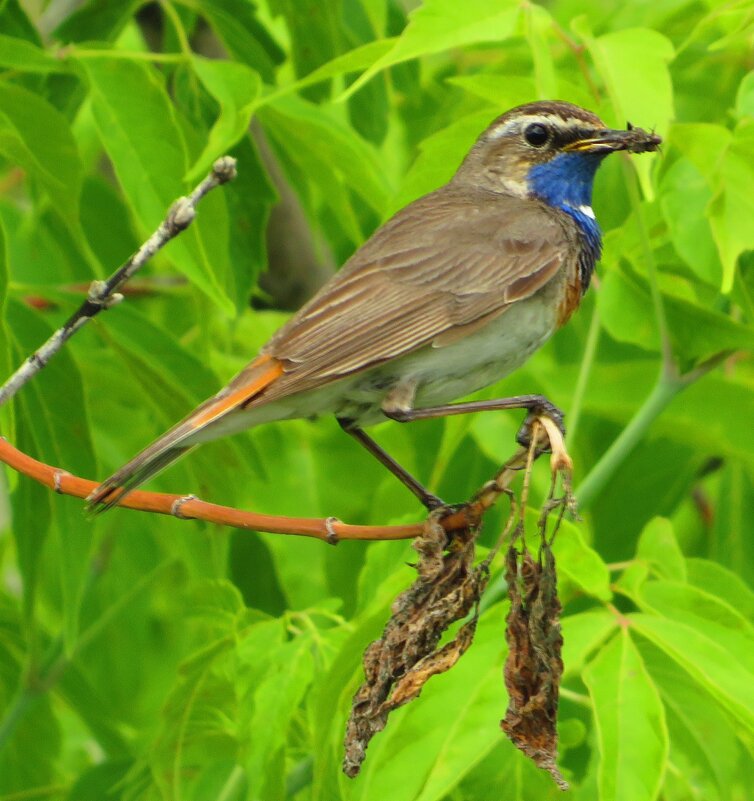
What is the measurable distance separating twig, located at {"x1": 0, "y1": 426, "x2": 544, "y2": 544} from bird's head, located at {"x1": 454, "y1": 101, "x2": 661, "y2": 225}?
167cm

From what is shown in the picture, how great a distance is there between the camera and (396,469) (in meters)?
4.27

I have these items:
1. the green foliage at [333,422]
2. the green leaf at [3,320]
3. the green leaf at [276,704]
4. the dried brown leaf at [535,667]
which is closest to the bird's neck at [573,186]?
the green foliage at [333,422]

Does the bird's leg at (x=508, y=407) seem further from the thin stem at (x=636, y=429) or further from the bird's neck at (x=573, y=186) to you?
the bird's neck at (x=573, y=186)

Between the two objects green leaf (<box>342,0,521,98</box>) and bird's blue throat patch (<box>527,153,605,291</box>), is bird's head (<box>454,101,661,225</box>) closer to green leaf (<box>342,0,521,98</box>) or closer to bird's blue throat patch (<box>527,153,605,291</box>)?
bird's blue throat patch (<box>527,153,605,291</box>)

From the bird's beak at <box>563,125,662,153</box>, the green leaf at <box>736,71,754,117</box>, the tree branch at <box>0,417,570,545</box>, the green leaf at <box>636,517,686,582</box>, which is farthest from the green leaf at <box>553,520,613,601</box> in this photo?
the green leaf at <box>736,71,754,117</box>

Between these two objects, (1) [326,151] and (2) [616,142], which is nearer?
(2) [616,142]

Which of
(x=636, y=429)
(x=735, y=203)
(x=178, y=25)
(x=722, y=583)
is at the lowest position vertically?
(x=722, y=583)

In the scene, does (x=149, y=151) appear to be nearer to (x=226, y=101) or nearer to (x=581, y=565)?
(x=226, y=101)

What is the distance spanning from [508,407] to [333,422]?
2.09 metres

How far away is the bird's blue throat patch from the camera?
486 centimetres

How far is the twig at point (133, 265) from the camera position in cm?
288

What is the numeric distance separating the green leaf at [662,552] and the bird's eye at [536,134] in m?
1.46

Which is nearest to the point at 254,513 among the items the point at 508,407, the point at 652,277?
the point at 508,407

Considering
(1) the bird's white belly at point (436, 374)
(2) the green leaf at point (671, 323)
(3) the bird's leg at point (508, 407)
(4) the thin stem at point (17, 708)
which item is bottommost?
(4) the thin stem at point (17, 708)
